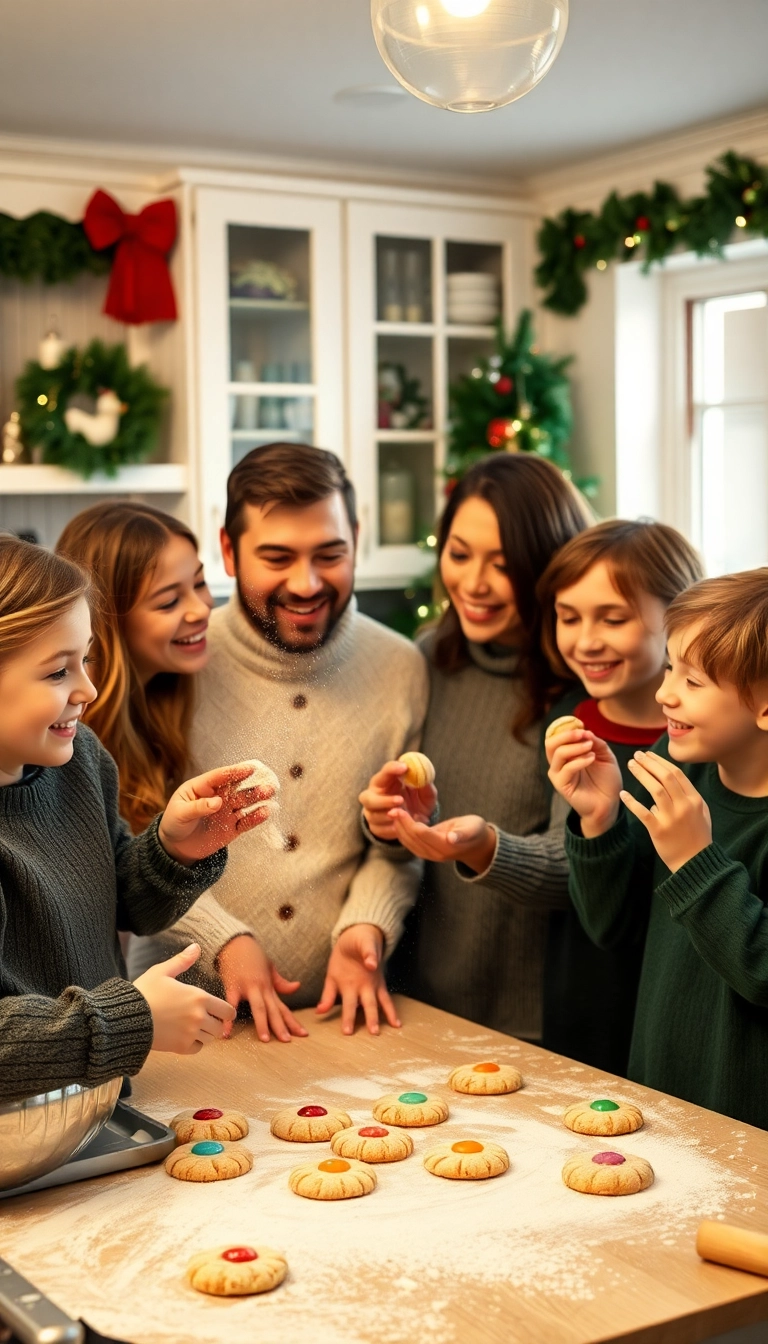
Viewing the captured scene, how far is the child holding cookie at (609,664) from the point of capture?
1.83 meters

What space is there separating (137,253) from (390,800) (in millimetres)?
2576

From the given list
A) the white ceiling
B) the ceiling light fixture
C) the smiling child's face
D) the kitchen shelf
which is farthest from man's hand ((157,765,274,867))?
the kitchen shelf

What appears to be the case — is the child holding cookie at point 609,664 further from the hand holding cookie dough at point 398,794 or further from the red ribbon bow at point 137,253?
the red ribbon bow at point 137,253

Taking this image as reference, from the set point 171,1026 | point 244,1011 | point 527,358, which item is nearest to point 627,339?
point 527,358

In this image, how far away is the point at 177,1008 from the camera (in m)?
1.26

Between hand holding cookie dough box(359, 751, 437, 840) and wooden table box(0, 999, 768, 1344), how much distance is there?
35 cm

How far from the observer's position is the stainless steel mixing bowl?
1203 mm

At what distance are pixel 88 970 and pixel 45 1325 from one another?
48cm

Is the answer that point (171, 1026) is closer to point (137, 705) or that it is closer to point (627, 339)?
point (137, 705)

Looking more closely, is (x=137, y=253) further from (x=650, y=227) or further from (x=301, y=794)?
(x=301, y=794)

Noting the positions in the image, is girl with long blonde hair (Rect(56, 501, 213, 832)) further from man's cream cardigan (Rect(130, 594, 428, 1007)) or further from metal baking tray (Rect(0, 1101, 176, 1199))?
metal baking tray (Rect(0, 1101, 176, 1199))

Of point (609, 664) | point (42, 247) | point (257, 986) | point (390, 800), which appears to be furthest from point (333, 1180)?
A: point (42, 247)

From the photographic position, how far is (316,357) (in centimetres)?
409

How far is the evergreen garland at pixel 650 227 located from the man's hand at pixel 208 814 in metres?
2.57
